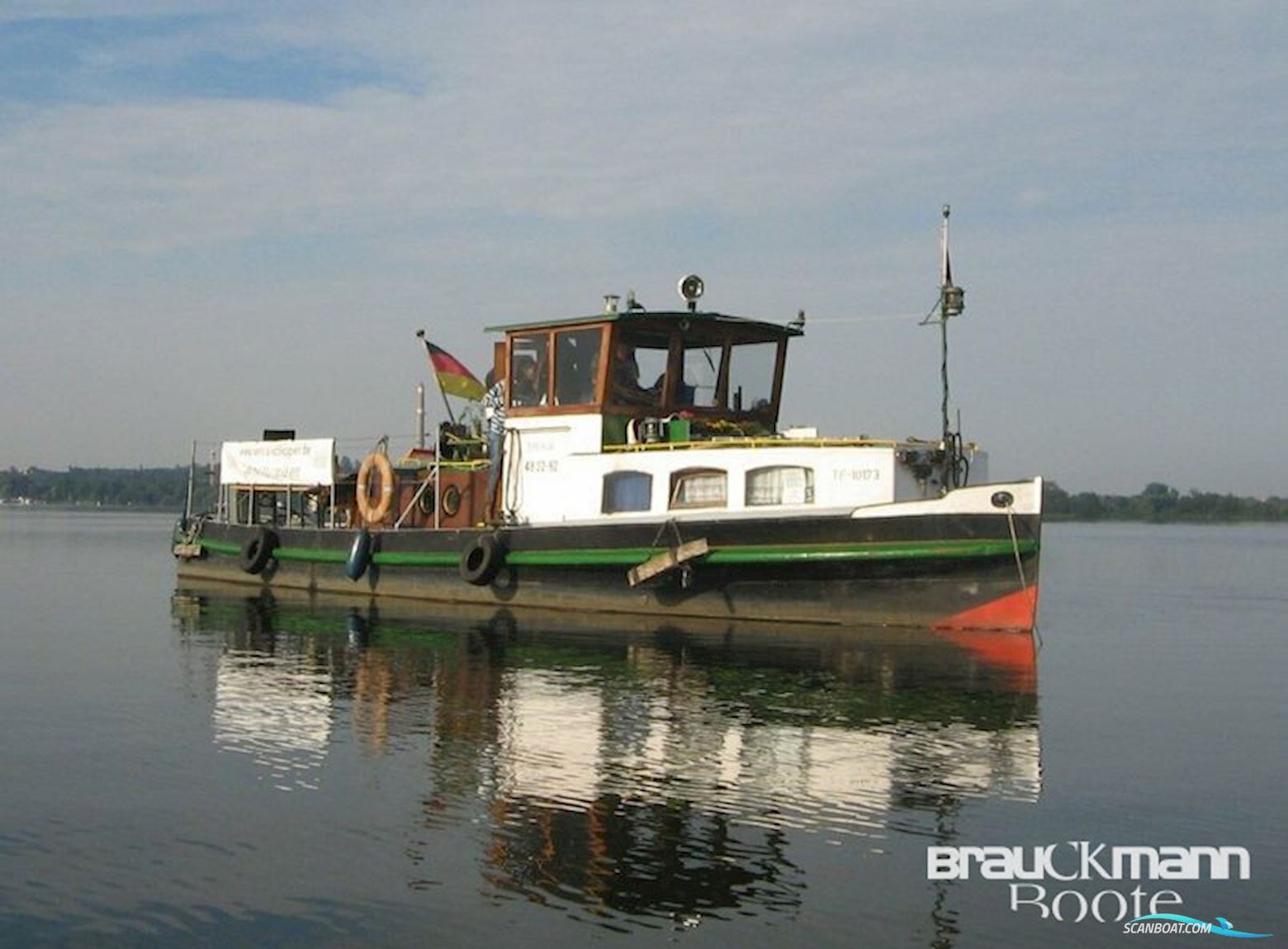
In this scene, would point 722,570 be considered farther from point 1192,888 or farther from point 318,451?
point 1192,888

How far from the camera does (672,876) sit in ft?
29.7

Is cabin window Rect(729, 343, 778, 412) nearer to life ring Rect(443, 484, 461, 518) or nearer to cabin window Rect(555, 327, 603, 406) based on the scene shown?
cabin window Rect(555, 327, 603, 406)

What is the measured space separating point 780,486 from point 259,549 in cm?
1325

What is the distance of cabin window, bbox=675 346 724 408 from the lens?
81.5 ft

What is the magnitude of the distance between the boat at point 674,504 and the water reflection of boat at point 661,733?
759mm

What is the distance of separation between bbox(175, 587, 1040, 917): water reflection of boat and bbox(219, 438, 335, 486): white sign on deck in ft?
24.0

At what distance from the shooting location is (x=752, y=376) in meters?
25.4

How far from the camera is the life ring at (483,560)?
24844mm

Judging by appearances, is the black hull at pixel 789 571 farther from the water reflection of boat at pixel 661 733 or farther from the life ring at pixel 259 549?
the life ring at pixel 259 549

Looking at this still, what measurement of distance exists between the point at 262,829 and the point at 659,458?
13400 mm

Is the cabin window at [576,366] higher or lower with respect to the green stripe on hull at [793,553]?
higher

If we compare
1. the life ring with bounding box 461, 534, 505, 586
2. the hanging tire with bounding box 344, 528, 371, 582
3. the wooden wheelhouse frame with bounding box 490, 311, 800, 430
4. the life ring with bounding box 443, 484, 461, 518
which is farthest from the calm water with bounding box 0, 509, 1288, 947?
the hanging tire with bounding box 344, 528, 371, 582

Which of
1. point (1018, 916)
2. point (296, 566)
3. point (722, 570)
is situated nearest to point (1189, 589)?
point (722, 570)

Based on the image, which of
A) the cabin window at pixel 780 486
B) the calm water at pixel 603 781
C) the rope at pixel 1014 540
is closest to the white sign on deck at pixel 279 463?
the calm water at pixel 603 781
